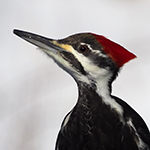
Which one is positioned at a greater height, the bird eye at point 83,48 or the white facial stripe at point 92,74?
the bird eye at point 83,48

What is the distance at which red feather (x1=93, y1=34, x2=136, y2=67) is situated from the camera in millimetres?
1537

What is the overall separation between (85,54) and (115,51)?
0.15 metres

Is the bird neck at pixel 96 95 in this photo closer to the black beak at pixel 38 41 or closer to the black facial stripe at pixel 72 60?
the black facial stripe at pixel 72 60

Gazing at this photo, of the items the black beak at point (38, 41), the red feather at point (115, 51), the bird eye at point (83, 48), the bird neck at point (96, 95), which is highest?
the black beak at point (38, 41)

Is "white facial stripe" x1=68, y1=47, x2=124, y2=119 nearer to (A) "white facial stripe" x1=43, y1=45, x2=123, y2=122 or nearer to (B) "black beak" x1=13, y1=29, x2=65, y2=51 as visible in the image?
(A) "white facial stripe" x1=43, y1=45, x2=123, y2=122

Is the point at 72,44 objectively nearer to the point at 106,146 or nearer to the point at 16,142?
the point at 106,146

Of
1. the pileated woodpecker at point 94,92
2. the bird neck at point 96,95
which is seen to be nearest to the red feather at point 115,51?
the pileated woodpecker at point 94,92

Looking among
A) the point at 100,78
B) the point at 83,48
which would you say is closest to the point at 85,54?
the point at 83,48

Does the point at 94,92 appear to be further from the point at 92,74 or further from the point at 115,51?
the point at 115,51

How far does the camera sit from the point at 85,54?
1.53 meters

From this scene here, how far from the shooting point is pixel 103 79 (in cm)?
158

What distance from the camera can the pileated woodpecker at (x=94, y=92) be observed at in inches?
59.5

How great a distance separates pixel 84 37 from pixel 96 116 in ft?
1.30

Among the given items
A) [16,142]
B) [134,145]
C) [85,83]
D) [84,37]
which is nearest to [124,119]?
[134,145]
